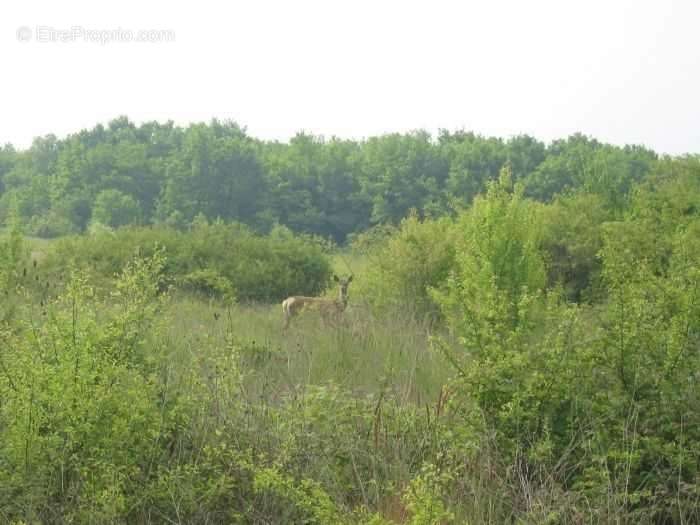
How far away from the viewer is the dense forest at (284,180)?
61.8 meters

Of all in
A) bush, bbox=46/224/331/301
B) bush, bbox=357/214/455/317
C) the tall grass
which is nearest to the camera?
the tall grass

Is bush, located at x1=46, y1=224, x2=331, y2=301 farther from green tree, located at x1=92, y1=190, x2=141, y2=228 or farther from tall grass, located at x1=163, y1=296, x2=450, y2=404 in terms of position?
green tree, located at x1=92, y1=190, x2=141, y2=228

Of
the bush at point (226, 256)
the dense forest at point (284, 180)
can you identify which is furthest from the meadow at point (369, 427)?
the dense forest at point (284, 180)

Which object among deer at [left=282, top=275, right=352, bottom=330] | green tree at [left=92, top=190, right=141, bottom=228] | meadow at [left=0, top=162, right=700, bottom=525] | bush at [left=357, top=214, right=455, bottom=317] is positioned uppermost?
meadow at [left=0, top=162, right=700, bottom=525]

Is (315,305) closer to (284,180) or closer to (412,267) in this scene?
(412,267)

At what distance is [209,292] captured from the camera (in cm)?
1895

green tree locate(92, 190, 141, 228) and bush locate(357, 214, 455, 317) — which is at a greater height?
bush locate(357, 214, 455, 317)

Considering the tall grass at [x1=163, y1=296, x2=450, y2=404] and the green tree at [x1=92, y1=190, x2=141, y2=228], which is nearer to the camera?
the tall grass at [x1=163, y1=296, x2=450, y2=404]

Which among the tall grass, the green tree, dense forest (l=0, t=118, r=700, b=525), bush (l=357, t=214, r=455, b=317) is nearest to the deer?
bush (l=357, t=214, r=455, b=317)

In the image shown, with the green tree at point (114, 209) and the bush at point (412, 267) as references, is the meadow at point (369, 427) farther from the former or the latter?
the green tree at point (114, 209)

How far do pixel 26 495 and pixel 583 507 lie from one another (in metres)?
3.36

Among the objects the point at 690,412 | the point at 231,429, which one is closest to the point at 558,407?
the point at 690,412

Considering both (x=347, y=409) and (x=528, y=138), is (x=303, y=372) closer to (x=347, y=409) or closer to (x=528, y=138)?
(x=347, y=409)

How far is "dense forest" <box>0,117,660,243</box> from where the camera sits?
61.8 meters
